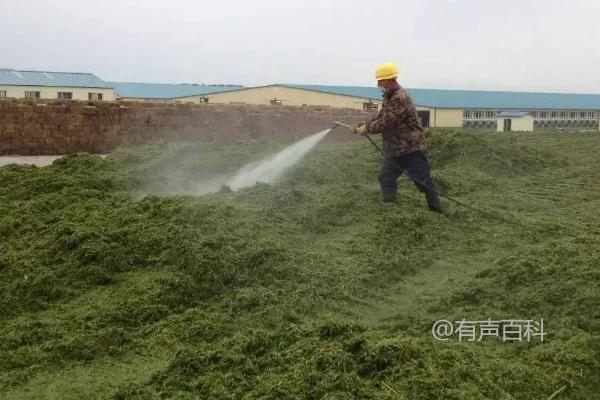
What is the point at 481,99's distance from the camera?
37.8m

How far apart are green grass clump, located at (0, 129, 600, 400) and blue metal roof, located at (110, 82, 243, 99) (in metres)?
31.1

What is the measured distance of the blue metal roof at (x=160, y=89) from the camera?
37.1m

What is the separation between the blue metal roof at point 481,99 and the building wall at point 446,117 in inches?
36.0

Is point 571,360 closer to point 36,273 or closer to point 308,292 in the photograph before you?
point 308,292

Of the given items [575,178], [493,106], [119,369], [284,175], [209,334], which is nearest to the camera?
[119,369]

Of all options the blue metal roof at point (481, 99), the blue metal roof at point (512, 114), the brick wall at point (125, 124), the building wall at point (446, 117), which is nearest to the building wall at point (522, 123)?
the blue metal roof at point (512, 114)

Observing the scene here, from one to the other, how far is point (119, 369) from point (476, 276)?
93.8 inches

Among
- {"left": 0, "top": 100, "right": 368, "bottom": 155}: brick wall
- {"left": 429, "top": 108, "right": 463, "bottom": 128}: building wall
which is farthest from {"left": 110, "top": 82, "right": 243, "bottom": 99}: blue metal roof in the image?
{"left": 0, "top": 100, "right": 368, "bottom": 155}: brick wall

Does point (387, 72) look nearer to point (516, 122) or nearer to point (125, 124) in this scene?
point (125, 124)

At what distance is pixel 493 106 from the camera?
35219 mm

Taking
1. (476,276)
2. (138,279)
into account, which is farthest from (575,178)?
(138,279)

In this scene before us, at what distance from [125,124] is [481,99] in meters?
31.2

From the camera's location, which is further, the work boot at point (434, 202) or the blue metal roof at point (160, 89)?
the blue metal roof at point (160, 89)

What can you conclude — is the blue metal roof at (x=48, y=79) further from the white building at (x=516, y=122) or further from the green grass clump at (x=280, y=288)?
the green grass clump at (x=280, y=288)
